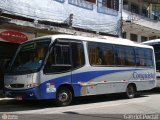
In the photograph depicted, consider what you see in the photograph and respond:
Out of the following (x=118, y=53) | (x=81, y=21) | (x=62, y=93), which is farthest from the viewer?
(x=81, y=21)

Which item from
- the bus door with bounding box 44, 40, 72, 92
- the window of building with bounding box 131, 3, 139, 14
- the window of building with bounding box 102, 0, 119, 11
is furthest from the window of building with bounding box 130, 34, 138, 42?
the bus door with bounding box 44, 40, 72, 92

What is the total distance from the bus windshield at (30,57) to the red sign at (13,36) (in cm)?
382

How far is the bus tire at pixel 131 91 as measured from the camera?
64.6ft

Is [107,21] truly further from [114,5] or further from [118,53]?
[118,53]

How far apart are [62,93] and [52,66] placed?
1.21 m

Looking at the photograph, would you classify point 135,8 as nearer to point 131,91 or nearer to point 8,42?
point 131,91

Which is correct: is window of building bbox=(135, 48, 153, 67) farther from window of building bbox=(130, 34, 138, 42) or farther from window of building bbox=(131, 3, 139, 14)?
window of building bbox=(131, 3, 139, 14)

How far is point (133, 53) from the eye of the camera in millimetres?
20000

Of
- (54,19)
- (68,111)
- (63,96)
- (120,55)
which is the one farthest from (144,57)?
(68,111)

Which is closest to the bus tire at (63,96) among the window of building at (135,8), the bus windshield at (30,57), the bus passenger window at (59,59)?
the bus passenger window at (59,59)

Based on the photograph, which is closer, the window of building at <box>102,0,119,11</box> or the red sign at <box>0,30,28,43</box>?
the red sign at <box>0,30,28,43</box>

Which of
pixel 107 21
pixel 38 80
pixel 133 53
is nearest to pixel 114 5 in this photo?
pixel 107 21

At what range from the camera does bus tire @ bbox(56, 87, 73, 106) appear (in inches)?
611

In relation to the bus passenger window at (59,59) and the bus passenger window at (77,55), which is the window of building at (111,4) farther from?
the bus passenger window at (59,59)
